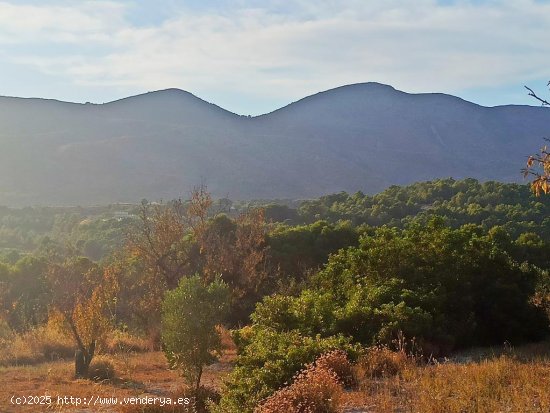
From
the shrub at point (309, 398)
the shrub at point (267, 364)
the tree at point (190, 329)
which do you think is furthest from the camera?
the tree at point (190, 329)

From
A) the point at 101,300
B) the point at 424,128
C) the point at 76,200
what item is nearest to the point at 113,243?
the point at 101,300

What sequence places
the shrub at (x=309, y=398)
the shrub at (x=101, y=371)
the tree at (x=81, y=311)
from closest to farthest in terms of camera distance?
the shrub at (x=309, y=398)
the shrub at (x=101, y=371)
the tree at (x=81, y=311)

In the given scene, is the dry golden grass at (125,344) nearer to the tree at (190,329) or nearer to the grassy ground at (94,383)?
the grassy ground at (94,383)

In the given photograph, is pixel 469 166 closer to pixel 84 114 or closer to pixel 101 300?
pixel 84 114

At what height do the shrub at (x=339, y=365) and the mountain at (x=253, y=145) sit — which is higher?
the mountain at (x=253, y=145)

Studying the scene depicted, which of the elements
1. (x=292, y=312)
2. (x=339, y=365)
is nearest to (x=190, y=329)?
(x=339, y=365)

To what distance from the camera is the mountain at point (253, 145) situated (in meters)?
84.6

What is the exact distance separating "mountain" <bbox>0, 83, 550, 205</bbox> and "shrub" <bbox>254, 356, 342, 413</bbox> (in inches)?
2776

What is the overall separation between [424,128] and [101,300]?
120 meters

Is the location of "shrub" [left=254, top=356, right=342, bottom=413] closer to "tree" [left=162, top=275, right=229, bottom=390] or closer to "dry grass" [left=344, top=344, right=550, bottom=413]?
"dry grass" [left=344, top=344, right=550, bottom=413]

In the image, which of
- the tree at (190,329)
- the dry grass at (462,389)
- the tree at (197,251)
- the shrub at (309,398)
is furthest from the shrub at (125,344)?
the shrub at (309,398)

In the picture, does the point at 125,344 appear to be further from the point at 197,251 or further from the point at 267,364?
the point at 267,364

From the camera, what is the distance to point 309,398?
7.15 m

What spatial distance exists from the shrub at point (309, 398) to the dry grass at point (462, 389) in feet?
1.64
